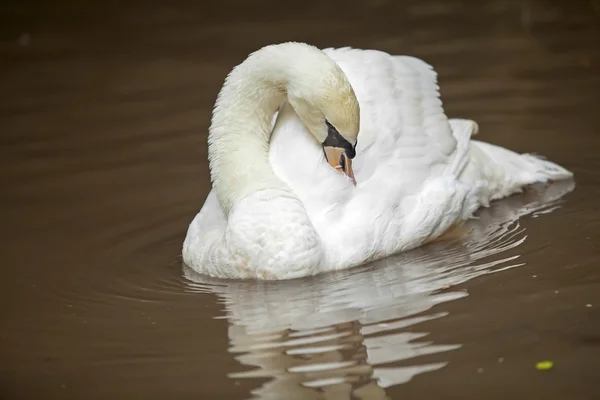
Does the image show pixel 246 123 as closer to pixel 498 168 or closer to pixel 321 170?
pixel 321 170

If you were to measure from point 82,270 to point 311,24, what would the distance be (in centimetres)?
640

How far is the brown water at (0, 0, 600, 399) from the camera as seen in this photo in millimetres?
4973

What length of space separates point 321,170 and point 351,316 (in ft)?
3.22

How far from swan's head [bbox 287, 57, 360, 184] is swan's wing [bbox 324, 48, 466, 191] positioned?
0.70 feet

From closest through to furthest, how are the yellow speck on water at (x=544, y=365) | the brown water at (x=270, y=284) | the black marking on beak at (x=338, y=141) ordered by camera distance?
the yellow speck on water at (x=544, y=365) < the brown water at (x=270, y=284) < the black marking on beak at (x=338, y=141)

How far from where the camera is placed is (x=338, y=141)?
6164mm

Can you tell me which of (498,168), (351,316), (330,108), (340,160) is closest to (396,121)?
(340,160)

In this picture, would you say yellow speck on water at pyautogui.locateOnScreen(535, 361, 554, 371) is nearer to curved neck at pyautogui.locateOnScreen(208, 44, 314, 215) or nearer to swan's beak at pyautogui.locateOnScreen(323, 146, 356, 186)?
swan's beak at pyautogui.locateOnScreen(323, 146, 356, 186)

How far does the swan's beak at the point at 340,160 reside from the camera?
6.19 m

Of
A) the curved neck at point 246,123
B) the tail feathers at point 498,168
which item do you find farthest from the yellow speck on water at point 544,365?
the tail feathers at point 498,168

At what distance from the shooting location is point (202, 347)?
5.37m

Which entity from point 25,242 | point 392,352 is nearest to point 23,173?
point 25,242

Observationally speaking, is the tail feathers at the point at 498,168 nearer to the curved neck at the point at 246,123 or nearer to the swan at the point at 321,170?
the swan at the point at 321,170

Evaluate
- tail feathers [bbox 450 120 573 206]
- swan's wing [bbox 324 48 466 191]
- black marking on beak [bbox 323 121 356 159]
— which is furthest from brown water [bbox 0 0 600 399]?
black marking on beak [bbox 323 121 356 159]
